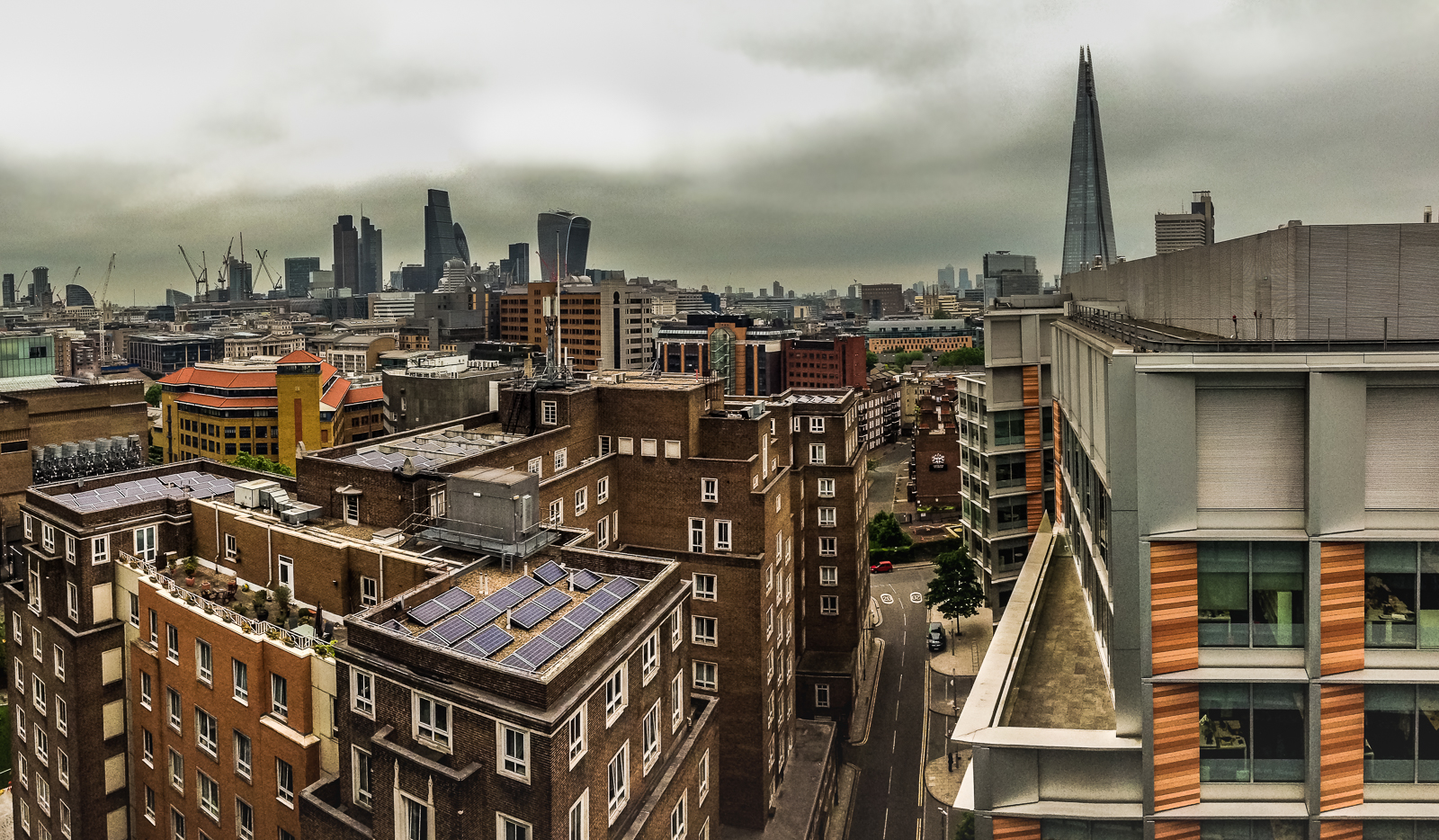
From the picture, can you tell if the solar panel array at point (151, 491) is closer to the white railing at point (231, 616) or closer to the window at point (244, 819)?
the white railing at point (231, 616)

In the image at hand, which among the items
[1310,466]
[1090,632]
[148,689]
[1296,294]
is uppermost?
[1296,294]

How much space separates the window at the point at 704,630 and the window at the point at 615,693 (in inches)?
795

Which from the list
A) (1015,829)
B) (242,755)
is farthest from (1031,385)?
(242,755)

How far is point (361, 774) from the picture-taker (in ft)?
68.1

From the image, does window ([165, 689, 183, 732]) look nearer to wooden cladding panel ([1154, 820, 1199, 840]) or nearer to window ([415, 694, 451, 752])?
window ([415, 694, 451, 752])

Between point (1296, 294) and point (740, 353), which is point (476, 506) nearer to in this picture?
point (1296, 294)

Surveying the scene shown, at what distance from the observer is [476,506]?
2762 centimetres

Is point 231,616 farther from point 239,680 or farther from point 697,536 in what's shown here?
point 697,536

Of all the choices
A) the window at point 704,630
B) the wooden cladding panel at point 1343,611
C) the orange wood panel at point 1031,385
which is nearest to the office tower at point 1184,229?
the orange wood panel at point 1031,385

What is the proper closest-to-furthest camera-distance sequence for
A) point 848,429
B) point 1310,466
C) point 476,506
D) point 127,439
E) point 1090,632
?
point 1310,466 < point 1090,632 < point 476,506 < point 848,429 < point 127,439

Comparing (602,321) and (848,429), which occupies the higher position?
(602,321)

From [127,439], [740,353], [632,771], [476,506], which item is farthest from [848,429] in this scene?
[740,353]

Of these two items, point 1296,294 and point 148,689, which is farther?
point 148,689

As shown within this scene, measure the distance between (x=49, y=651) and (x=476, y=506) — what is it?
55.1ft
